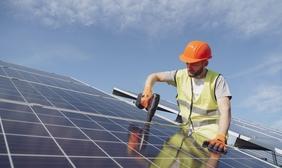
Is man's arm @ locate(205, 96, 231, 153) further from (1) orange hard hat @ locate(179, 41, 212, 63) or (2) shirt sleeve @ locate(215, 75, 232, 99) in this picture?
(1) orange hard hat @ locate(179, 41, 212, 63)

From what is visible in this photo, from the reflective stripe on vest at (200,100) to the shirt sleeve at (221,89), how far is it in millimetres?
123

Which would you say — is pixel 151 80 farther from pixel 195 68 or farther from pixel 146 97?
pixel 195 68

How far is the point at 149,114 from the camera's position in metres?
8.98

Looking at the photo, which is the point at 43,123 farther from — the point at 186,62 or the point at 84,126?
the point at 186,62

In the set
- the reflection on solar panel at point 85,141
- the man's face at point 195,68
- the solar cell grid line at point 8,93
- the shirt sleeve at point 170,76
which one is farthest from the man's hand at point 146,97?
the solar cell grid line at point 8,93

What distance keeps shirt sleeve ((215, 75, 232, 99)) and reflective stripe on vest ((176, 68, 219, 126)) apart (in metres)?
0.12

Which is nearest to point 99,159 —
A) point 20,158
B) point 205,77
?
point 20,158

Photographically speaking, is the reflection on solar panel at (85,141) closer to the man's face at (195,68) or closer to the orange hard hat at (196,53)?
the man's face at (195,68)

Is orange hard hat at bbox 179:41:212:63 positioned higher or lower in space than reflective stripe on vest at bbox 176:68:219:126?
higher

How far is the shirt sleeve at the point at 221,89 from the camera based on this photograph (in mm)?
8062

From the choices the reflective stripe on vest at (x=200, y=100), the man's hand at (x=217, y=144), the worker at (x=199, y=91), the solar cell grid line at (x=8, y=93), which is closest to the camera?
the man's hand at (x=217, y=144)

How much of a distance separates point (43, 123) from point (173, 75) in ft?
13.4

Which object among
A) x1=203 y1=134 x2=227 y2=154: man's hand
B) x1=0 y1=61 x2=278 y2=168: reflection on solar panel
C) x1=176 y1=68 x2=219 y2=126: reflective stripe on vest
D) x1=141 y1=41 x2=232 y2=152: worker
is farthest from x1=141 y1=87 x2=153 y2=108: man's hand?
x1=203 y1=134 x2=227 y2=154: man's hand

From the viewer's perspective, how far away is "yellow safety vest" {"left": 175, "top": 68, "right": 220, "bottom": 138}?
27.8ft
